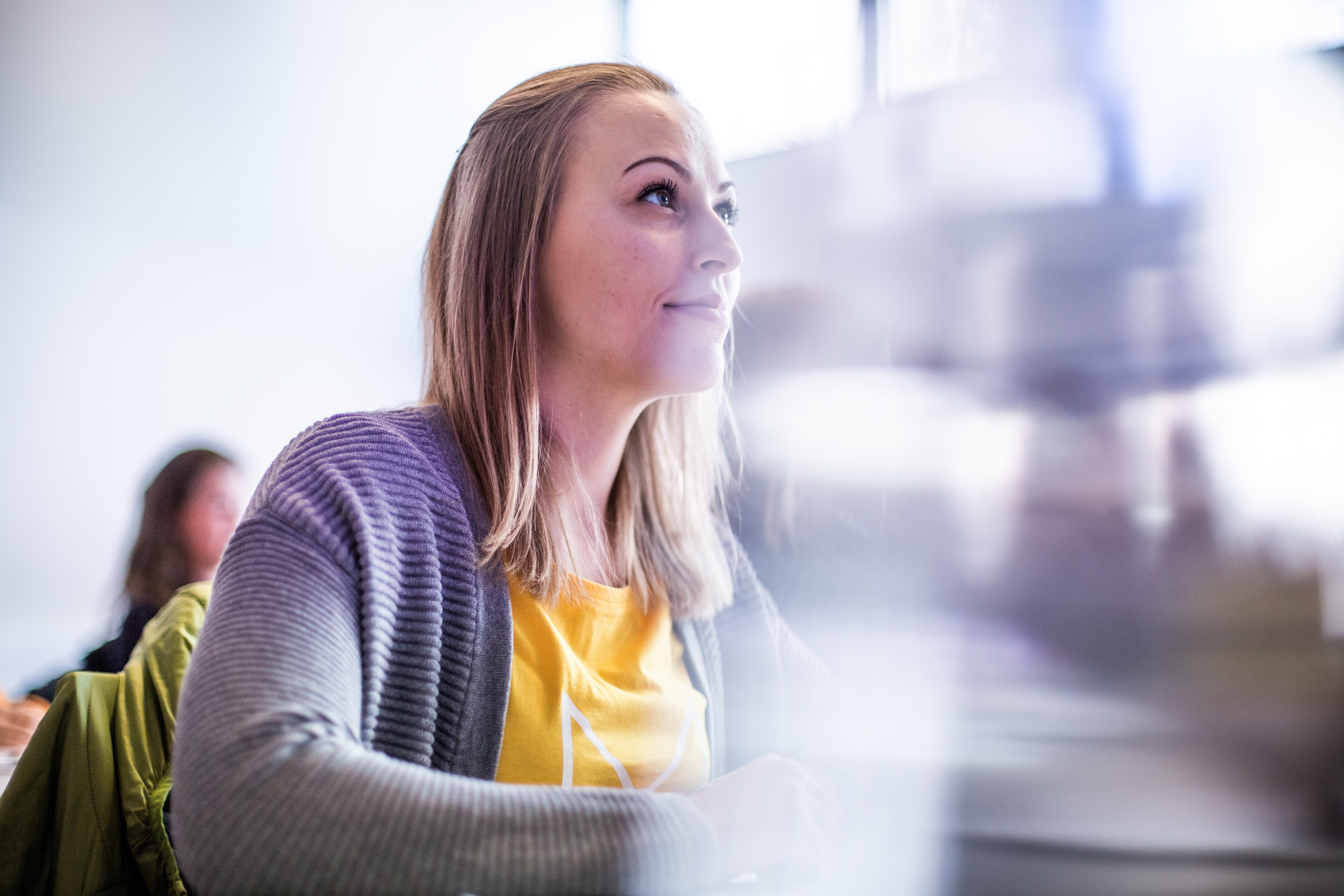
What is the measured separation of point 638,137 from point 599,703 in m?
0.38

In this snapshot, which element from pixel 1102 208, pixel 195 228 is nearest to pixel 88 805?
pixel 1102 208

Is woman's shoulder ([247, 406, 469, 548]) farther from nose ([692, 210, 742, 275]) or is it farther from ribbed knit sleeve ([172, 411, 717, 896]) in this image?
nose ([692, 210, 742, 275])

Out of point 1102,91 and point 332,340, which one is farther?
point 332,340

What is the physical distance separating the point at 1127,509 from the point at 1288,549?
0.19 m

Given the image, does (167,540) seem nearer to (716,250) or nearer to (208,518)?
(208,518)

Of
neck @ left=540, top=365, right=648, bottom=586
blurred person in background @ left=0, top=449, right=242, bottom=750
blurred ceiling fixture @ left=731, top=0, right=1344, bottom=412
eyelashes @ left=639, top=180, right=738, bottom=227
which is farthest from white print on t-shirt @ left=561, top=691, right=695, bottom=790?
blurred person in background @ left=0, top=449, right=242, bottom=750

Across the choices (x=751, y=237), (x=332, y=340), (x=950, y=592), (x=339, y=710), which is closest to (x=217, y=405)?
(x=332, y=340)

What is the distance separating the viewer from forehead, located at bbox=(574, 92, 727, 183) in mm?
567

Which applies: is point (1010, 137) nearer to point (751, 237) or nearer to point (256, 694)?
point (751, 237)

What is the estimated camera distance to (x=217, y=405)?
180 centimetres

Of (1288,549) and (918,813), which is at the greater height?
(1288,549)

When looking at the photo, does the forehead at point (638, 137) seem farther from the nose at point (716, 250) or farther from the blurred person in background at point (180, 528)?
the blurred person in background at point (180, 528)

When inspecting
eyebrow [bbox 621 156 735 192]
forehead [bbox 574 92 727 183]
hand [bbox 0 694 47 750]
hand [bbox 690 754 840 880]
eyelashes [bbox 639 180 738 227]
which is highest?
forehead [bbox 574 92 727 183]

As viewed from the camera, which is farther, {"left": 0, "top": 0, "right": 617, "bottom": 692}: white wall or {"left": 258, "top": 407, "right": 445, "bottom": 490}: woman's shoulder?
{"left": 0, "top": 0, "right": 617, "bottom": 692}: white wall
